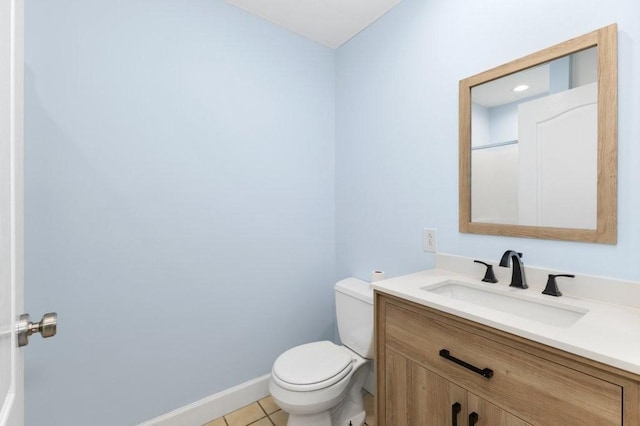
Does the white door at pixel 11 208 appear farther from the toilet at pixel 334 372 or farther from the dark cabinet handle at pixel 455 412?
the dark cabinet handle at pixel 455 412

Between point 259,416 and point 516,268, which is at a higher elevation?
point 516,268

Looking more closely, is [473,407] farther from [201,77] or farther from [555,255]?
[201,77]

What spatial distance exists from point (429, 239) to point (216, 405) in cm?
153

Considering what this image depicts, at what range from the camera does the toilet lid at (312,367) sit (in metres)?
1.34

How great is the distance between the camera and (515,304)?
1.12 metres

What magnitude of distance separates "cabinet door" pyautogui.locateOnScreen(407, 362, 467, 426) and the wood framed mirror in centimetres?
68

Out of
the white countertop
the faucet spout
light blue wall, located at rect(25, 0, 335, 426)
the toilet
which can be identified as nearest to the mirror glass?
the faucet spout

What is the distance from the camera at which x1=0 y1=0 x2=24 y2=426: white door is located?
1.58ft

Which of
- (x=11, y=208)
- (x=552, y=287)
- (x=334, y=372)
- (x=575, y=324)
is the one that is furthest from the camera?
(x=334, y=372)

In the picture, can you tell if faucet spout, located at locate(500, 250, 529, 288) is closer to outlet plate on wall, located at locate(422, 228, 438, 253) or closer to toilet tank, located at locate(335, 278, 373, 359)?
outlet plate on wall, located at locate(422, 228, 438, 253)

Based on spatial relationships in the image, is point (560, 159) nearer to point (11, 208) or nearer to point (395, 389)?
point (395, 389)

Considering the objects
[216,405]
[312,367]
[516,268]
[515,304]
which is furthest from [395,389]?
[216,405]

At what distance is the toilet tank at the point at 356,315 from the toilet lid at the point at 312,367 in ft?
0.32

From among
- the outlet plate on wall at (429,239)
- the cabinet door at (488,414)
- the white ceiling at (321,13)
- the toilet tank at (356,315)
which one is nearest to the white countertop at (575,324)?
the cabinet door at (488,414)
